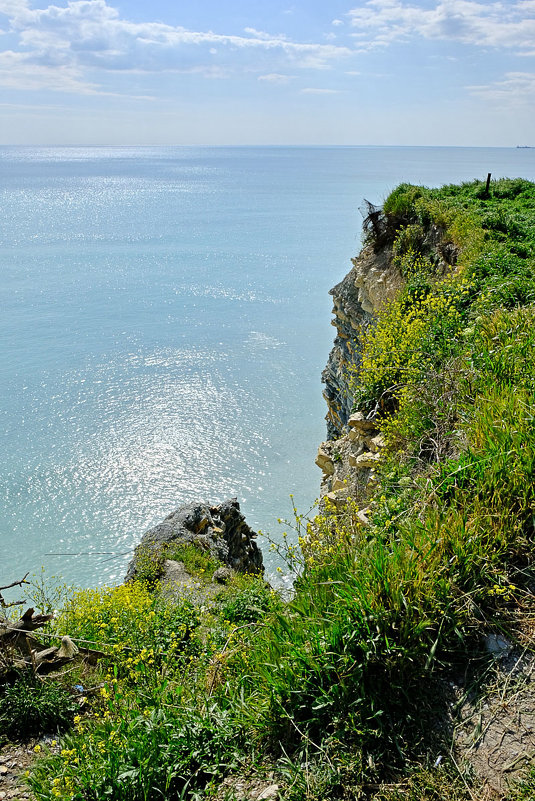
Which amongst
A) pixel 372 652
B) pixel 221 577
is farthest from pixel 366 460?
pixel 221 577

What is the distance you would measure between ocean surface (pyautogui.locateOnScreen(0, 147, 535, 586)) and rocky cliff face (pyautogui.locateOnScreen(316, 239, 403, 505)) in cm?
633

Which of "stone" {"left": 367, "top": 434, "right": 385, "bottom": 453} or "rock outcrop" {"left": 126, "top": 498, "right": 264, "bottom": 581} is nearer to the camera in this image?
"stone" {"left": 367, "top": 434, "right": 385, "bottom": 453}

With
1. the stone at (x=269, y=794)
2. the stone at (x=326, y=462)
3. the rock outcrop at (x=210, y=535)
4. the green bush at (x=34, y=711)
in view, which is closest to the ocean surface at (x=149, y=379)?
the rock outcrop at (x=210, y=535)

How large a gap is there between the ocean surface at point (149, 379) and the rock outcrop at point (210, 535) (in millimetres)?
4544

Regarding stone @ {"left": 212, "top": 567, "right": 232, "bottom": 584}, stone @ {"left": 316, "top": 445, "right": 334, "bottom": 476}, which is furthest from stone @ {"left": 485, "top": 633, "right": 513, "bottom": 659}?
stone @ {"left": 212, "top": 567, "right": 232, "bottom": 584}

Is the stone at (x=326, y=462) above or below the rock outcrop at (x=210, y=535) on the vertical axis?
above

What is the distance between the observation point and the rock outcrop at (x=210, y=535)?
620 inches

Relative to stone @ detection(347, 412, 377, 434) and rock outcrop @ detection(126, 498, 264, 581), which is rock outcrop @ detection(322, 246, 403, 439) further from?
rock outcrop @ detection(126, 498, 264, 581)

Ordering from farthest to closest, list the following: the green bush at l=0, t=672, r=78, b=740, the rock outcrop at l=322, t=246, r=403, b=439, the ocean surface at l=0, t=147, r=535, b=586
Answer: the ocean surface at l=0, t=147, r=535, b=586
the rock outcrop at l=322, t=246, r=403, b=439
the green bush at l=0, t=672, r=78, b=740

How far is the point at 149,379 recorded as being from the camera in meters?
42.6

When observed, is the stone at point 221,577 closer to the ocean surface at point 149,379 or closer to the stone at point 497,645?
the ocean surface at point 149,379

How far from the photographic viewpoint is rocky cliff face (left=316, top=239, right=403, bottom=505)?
935cm

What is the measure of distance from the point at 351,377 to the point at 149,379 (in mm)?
33940

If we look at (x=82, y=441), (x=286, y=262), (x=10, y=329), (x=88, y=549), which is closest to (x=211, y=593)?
(x=88, y=549)
